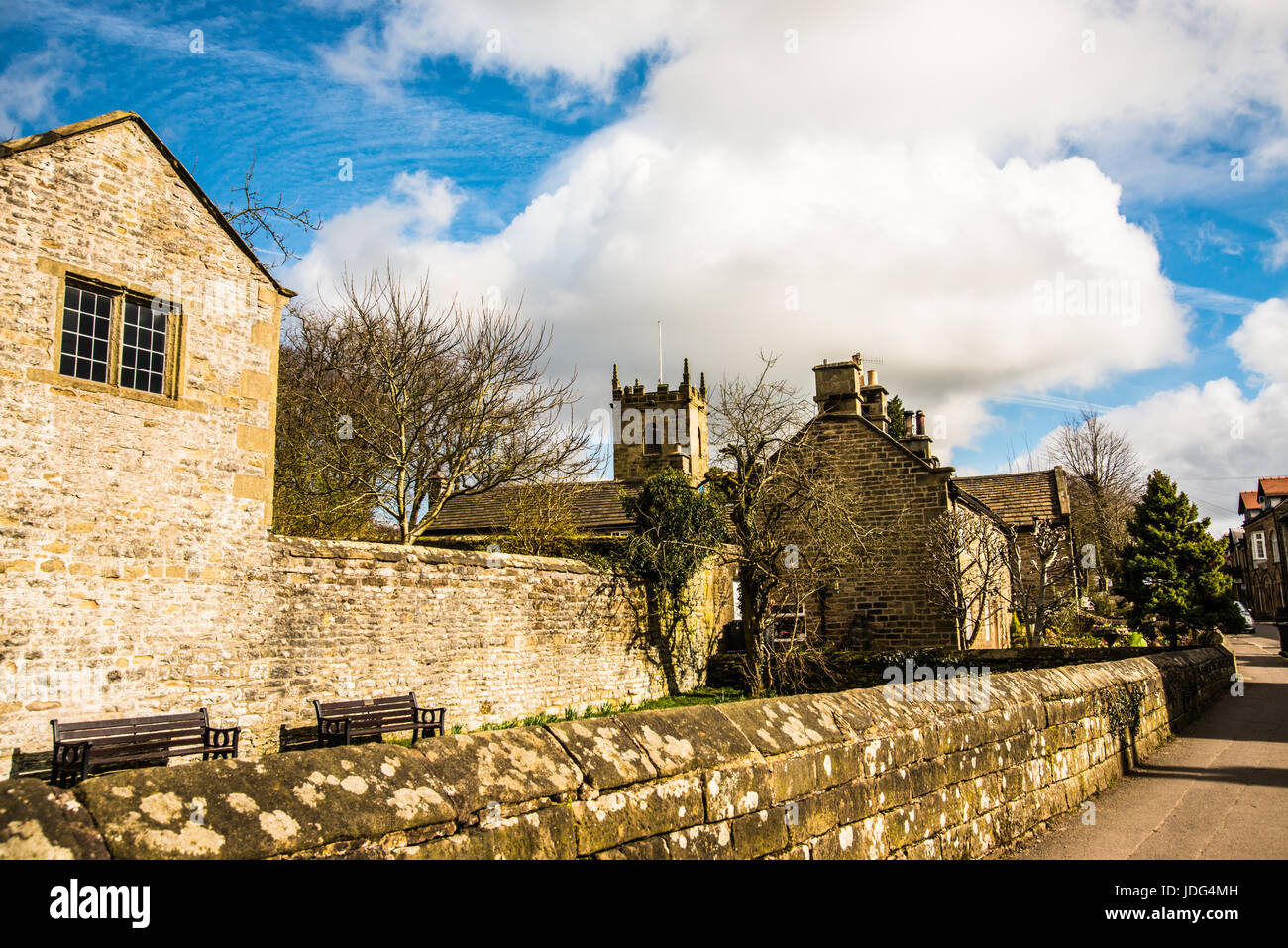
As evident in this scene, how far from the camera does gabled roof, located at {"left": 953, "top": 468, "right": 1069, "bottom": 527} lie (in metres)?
33.9

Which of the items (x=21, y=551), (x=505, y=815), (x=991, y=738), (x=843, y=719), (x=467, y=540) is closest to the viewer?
(x=505, y=815)

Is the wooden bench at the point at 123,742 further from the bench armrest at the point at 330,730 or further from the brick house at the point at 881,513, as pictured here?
the brick house at the point at 881,513

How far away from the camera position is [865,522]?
2316 centimetres

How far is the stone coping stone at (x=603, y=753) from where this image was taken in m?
3.16

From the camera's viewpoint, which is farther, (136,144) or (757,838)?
(136,144)

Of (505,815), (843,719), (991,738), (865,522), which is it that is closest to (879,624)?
(865,522)

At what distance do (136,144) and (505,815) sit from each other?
12846mm

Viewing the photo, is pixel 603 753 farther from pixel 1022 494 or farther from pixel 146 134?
pixel 1022 494

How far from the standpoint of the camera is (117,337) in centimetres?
1126

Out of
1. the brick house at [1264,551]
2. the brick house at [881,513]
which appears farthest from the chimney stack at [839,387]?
the brick house at [1264,551]

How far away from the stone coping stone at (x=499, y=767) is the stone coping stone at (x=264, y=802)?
52 millimetres

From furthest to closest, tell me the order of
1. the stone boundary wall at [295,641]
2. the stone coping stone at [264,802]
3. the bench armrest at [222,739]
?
the stone boundary wall at [295,641] < the bench armrest at [222,739] < the stone coping stone at [264,802]

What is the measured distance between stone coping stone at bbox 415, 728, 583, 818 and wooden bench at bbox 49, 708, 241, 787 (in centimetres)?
730
